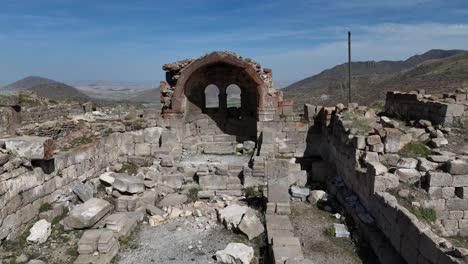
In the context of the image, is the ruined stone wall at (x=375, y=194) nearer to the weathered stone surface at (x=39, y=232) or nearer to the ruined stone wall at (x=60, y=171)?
the ruined stone wall at (x=60, y=171)

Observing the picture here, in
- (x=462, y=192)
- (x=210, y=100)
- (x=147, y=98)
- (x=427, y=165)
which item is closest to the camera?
(x=462, y=192)

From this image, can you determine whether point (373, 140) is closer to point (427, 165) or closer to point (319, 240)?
point (427, 165)

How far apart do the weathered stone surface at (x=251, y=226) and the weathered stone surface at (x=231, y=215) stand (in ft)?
0.65

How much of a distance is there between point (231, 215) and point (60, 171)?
4008 mm

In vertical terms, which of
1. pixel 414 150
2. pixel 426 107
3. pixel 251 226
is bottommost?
pixel 251 226

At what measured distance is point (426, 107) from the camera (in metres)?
10.9

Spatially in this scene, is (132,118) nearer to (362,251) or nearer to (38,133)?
(38,133)

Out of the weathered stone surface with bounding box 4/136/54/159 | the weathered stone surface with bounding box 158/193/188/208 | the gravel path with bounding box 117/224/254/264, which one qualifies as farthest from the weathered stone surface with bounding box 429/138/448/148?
Result: the weathered stone surface with bounding box 4/136/54/159

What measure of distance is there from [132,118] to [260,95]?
4.30 m

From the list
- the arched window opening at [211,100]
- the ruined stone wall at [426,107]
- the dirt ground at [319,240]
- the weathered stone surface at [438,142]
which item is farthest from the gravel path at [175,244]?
the arched window opening at [211,100]

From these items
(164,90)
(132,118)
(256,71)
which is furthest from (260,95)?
(132,118)

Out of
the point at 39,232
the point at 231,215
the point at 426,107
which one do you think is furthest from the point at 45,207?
the point at 426,107

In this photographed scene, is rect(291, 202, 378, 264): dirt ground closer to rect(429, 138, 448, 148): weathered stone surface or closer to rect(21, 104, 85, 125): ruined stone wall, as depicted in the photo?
rect(429, 138, 448, 148): weathered stone surface

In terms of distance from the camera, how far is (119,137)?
1138cm
